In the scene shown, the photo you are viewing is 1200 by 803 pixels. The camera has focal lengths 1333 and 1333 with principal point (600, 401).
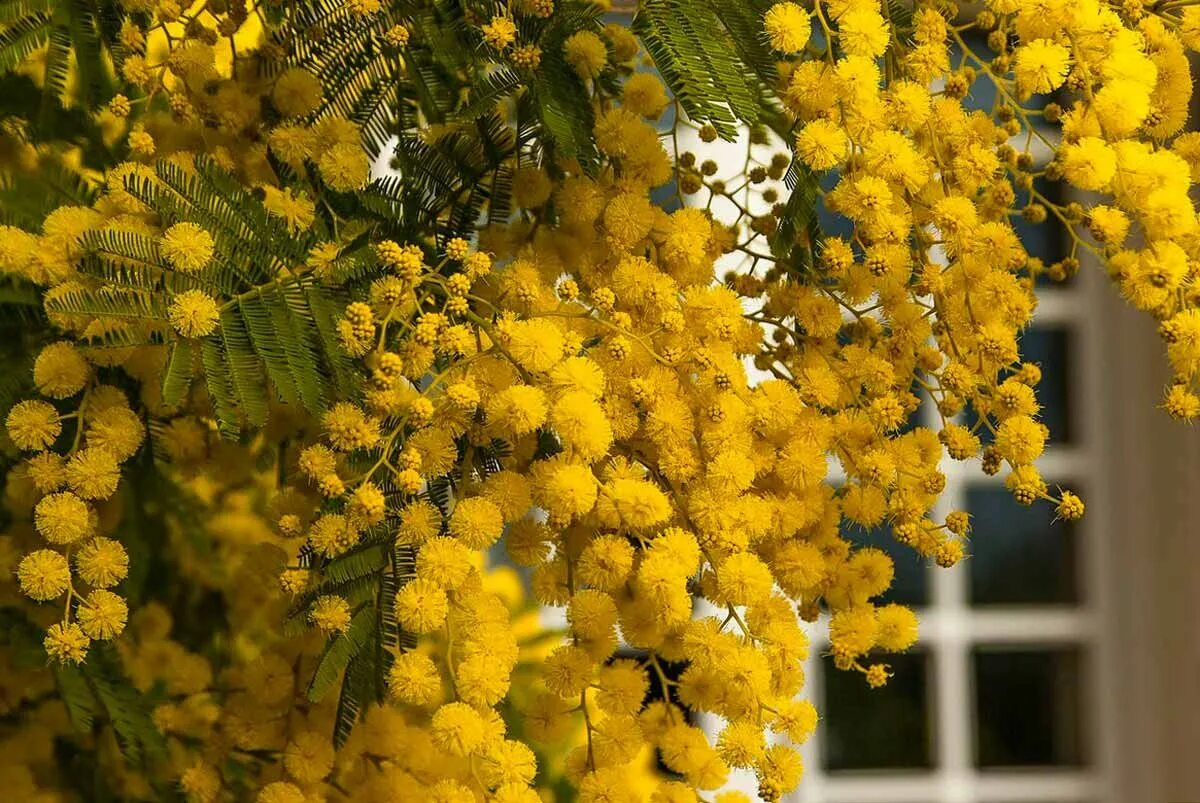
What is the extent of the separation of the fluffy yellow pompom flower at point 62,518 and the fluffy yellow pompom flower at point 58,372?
40 millimetres

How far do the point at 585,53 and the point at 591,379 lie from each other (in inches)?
5.5

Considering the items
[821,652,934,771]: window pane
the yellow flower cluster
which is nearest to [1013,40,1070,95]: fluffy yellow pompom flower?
the yellow flower cluster

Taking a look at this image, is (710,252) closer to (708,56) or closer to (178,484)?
(708,56)

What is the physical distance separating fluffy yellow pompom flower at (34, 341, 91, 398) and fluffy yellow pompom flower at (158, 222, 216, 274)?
51mm

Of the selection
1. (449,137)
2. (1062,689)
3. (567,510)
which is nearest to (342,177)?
(449,137)

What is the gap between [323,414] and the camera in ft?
1.56

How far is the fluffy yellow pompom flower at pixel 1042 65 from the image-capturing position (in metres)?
0.50

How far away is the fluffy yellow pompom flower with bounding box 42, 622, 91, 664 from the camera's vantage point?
0.44m

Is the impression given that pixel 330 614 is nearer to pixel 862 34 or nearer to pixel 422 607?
pixel 422 607

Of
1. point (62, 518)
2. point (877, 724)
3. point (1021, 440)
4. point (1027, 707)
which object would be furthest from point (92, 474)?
point (1027, 707)

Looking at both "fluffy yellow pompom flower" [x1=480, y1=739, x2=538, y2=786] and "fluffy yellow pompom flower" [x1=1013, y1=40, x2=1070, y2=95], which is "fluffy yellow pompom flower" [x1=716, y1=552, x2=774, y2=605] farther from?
"fluffy yellow pompom flower" [x1=1013, y1=40, x2=1070, y2=95]

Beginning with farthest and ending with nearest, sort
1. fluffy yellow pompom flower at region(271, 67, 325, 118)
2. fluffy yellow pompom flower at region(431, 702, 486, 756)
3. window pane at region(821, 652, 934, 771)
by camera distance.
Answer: window pane at region(821, 652, 934, 771)
fluffy yellow pompom flower at region(271, 67, 325, 118)
fluffy yellow pompom flower at region(431, 702, 486, 756)

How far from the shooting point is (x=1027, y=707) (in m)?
1.51

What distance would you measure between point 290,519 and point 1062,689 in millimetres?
1263
